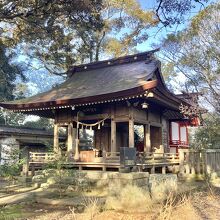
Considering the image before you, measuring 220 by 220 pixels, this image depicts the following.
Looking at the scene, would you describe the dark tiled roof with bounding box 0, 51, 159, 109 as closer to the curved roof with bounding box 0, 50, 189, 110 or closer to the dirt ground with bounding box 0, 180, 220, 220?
the curved roof with bounding box 0, 50, 189, 110

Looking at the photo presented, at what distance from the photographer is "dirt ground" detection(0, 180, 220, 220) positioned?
6.52 metres

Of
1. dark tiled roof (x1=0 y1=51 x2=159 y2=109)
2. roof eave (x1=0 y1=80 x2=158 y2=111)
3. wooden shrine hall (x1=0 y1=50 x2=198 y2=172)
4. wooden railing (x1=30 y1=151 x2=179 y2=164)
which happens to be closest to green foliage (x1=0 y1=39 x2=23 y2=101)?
wooden shrine hall (x1=0 y1=50 x2=198 y2=172)

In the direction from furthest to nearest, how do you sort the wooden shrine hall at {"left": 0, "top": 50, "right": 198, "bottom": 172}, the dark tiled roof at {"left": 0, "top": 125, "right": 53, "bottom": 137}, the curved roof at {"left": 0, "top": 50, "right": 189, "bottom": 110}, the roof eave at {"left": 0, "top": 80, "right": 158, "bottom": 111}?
the dark tiled roof at {"left": 0, "top": 125, "right": 53, "bottom": 137}, the wooden shrine hall at {"left": 0, "top": 50, "right": 198, "bottom": 172}, the curved roof at {"left": 0, "top": 50, "right": 189, "bottom": 110}, the roof eave at {"left": 0, "top": 80, "right": 158, "bottom": 111}

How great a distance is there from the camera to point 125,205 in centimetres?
835

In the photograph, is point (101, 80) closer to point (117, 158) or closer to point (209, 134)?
point (117, 158)

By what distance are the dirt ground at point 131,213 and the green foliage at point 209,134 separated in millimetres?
6958

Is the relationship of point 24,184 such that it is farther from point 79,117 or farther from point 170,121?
point 170,121

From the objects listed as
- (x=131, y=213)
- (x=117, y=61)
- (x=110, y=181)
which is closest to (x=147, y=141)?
(x=117, y=61)

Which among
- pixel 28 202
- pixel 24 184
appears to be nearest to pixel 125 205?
pixel 28 202

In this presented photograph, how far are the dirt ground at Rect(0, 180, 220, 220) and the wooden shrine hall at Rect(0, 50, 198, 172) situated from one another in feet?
18.4

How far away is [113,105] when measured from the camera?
631 inches

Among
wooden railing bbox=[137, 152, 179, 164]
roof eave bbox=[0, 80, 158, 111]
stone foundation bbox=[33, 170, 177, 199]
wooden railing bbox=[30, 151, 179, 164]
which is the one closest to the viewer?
stone foundation bbox=[33, 170, 177, 199]

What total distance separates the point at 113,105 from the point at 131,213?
894 cm

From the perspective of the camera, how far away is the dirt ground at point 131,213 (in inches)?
257
